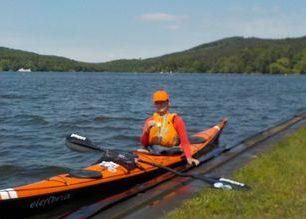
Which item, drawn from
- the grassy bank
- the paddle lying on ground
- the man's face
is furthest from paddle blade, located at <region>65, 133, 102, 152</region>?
the grassy bank

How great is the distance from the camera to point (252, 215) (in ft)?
22.5

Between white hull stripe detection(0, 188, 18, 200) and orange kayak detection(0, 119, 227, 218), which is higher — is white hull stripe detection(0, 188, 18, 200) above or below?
above

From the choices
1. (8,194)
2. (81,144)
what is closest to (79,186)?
(8,194)

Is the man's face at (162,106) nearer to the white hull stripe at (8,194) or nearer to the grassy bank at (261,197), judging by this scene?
the grassy bank at (261,197)

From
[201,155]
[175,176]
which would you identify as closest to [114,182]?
[175,176]

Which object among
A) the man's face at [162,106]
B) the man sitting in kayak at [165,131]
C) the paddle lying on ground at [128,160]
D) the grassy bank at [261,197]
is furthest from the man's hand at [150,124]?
the grassy bank at [261,197]

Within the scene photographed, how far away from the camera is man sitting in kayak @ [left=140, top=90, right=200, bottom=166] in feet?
32.9

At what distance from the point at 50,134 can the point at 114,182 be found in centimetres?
1047

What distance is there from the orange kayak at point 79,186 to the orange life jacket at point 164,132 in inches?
12.7

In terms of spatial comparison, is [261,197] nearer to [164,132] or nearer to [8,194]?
[164,132]

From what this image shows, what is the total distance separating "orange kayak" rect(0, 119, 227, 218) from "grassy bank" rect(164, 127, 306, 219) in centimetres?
166

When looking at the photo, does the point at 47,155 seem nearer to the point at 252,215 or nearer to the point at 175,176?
the point at 175,176

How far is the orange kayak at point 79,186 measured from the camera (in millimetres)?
7234

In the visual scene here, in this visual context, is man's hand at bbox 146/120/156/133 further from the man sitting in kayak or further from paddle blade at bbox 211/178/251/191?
paddle blade at bbox 211/178/251/191
